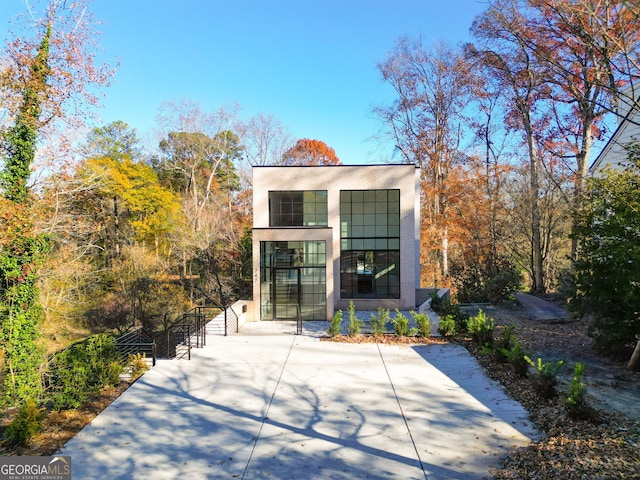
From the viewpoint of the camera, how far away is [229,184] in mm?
35406

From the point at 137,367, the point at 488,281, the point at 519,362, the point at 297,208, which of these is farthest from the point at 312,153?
the point at 519,362

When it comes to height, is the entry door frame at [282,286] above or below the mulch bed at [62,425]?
above

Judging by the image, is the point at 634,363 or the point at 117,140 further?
the point at 117,140

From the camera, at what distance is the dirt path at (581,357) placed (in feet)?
21.4

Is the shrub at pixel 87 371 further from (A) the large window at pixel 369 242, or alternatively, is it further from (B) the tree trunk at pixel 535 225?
(B) the tree trunk at pixel 535 225

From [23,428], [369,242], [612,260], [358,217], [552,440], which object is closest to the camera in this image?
[552,440]

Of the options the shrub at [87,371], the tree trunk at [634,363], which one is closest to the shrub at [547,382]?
the tree trunk at [634,363]

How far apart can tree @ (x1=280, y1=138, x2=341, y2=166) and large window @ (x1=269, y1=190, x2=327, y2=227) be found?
886 inches

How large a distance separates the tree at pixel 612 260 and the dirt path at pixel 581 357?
2.13ft

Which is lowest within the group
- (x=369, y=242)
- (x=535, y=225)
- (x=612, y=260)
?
(x=612, y=260)

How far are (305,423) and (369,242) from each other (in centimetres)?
1155

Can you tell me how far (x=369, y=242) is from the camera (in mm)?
17281

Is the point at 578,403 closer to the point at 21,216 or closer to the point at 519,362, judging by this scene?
the point at 519,362

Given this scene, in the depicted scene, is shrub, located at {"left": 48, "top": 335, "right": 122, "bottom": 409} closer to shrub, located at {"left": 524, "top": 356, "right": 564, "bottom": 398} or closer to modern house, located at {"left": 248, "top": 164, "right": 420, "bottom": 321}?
modern house, located at {"left": 248, "top": 164, "right": 420, "bottom": 321}
